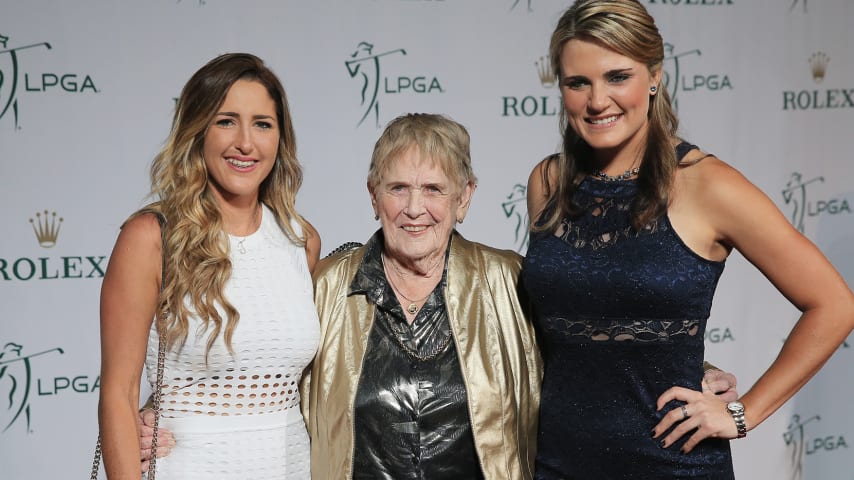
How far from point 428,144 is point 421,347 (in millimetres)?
501

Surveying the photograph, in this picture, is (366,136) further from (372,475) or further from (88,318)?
(372,475)

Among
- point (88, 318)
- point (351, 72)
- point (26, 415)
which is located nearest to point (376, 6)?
point (351, 72)

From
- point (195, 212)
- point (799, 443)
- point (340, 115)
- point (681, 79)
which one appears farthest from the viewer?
point (799, 443)

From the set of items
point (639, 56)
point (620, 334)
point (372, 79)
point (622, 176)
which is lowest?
point (620, 334)

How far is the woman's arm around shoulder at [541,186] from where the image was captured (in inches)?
92.9

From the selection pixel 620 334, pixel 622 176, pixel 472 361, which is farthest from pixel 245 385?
pixel 622 176

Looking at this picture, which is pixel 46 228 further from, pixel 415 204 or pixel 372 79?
pixel 415 204

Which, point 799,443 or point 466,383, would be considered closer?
point 466,383

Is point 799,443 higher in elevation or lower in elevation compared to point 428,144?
lower

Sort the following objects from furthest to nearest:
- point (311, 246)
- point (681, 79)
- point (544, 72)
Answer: point (681, 79), point (544, 72), point (311, 246)

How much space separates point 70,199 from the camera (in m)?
3.34

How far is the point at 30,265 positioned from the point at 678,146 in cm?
239

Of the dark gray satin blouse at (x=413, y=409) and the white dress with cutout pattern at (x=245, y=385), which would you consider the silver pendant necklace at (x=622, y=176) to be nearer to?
the dark gray satin blouse at (x=413, y=409)

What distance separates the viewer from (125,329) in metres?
2.00
